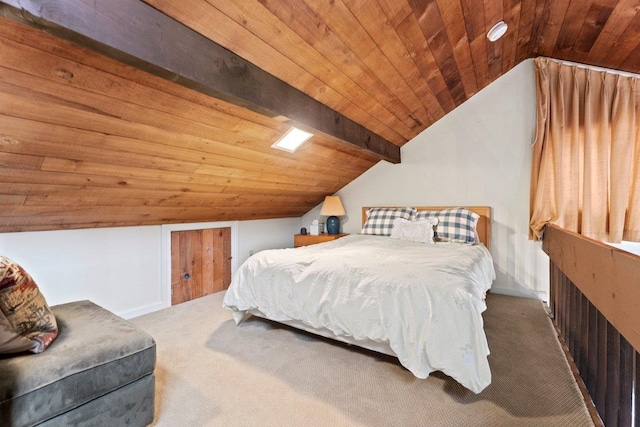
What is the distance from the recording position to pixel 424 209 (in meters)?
3.62

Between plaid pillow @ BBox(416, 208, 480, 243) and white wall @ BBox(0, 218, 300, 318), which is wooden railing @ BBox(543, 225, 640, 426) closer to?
plaid pillow @ BBox(416, 208, 480, 243)

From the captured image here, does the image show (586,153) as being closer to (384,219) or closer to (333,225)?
(384,219)

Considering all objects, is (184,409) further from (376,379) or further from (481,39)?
(481,39)

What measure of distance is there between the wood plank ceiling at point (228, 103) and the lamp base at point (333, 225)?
1.22 meters

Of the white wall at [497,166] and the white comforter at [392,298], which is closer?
the white comforter at [392,298]

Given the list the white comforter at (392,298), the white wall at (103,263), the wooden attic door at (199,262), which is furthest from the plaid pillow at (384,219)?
the white wall at (103,263)

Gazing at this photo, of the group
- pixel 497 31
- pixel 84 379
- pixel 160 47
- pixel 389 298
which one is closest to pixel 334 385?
pixel 389 298

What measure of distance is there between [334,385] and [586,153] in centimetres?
293

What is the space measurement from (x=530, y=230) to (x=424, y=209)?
108 cm

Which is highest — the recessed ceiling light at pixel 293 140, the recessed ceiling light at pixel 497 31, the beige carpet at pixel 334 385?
the recessed ceiling light at pixel 497 31

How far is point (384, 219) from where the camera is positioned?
355cm

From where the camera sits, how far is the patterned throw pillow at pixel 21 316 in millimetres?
1131

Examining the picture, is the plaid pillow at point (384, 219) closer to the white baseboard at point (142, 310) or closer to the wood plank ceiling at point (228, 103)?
the wood plank ceiling at point (228, 103)

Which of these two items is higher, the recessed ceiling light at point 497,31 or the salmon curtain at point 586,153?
the recessed ceiling light at point 497,31
